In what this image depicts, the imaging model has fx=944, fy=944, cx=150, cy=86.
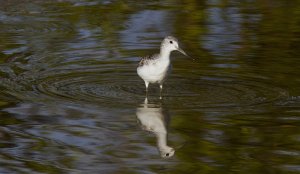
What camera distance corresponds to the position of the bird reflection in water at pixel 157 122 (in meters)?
10.2

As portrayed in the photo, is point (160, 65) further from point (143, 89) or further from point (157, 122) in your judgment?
point (157, 122)

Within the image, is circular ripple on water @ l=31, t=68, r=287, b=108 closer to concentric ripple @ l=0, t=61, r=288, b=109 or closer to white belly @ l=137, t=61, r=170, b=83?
concentric ripple @ l=0, t=61, r=288, b=109

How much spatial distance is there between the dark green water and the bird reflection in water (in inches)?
0.9

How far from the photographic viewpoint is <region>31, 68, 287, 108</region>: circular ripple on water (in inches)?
486

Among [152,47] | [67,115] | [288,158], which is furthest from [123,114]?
[152,47]

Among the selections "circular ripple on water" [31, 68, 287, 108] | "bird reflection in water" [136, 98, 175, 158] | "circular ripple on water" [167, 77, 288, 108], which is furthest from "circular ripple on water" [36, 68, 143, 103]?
"circular ripple on water" [167, 77, 288, 108]

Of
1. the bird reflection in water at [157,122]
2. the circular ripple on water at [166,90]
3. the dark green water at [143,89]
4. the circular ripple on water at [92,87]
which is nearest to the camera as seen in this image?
the dark green water at [143,89]

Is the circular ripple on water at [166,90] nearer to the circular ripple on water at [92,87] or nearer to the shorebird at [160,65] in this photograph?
the circular ripple on water at [92,87]

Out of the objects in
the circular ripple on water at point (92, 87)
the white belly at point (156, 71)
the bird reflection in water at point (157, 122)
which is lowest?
the circular ripple on water at point (92, 87)

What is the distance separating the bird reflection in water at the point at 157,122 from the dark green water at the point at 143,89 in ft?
0.08

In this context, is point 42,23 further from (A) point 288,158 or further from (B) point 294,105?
(A) point 288,158

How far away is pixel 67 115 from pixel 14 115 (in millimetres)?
677

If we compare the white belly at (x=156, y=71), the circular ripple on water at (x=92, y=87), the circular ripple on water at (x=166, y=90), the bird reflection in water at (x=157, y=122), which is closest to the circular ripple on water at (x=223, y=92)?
the circular ripple on water at (x=166, y=90)

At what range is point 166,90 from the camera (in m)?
13.2
